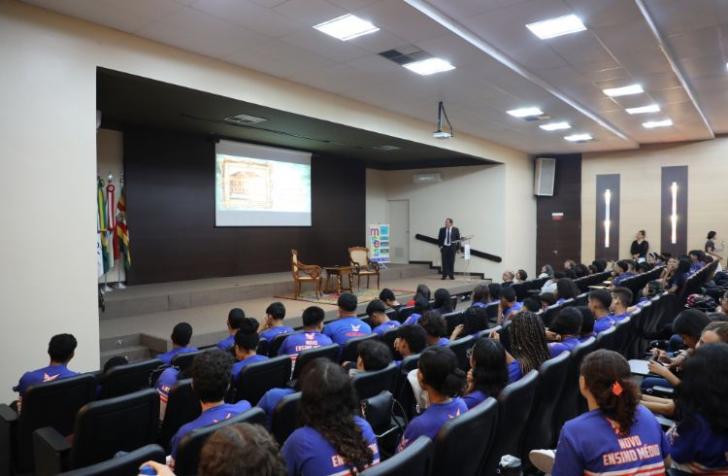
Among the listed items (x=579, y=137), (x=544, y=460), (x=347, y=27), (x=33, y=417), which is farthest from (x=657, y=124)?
(x=33, y=417)

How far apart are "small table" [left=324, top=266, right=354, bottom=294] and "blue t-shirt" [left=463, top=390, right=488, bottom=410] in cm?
641

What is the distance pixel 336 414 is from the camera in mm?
1619

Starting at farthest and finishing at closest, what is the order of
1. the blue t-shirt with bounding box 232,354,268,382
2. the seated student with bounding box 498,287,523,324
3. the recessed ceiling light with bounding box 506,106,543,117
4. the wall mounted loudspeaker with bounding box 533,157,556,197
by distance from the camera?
the wall mounted loudspeaker with bounding box 533,157,556,197
the recessed ceiling light with bounding box 506,106,543,117
the seated student with bounding box 498,287,523,324
the blue t-shirt with bounding box 232,354,268,382

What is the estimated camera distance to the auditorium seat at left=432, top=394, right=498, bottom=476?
1.69 meters

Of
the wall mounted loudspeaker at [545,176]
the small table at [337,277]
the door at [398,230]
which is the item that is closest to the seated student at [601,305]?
the small table at [337,277]

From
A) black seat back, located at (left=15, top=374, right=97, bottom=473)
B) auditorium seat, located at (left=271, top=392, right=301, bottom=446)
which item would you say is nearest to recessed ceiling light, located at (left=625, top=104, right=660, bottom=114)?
auditorium seat, located at (left=271, top=392, right=301, bottom=446)

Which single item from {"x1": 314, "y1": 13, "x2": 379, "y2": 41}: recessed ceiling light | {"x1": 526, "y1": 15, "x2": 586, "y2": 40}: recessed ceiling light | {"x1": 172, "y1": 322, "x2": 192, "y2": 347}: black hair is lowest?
{"x1": 172, "y1": 322, "x2": 192, "y2": 347}: black hair

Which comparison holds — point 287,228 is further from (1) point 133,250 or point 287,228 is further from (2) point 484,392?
(2) point 484,392

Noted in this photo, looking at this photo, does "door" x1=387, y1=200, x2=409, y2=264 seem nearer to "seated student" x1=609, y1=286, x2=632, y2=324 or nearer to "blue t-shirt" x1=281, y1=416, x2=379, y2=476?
"seated student" x1=609, y1=286, x2=632, y2=324

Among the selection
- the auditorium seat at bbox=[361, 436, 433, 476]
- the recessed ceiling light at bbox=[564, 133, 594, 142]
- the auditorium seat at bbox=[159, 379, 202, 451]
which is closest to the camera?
the auditorium seat at bbox=[361, 436, 433, 476]

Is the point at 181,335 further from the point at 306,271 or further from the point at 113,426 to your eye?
the point at 306,271

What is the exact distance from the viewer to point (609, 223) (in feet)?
41.8

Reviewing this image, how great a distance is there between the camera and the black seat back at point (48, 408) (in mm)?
2494

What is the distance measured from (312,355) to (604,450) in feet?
6.24
